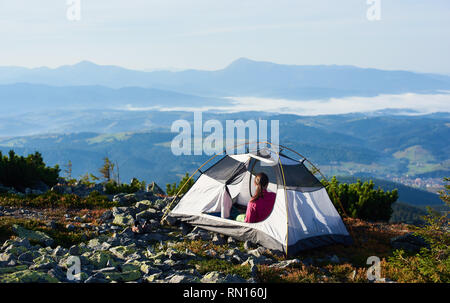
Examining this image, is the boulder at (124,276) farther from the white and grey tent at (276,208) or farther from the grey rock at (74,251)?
the white and grey tent at (276,208)

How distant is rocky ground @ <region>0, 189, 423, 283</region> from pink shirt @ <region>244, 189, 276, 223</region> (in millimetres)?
823

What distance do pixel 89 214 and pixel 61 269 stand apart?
267 inches

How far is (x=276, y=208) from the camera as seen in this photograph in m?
11.6

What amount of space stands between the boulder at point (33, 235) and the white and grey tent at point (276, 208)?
4167 millimetres

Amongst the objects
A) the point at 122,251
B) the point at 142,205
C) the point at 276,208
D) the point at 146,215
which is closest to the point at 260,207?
the point at 276,208

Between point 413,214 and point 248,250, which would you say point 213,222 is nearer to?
point 248,250

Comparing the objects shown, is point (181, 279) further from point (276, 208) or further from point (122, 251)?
point (276, 208)

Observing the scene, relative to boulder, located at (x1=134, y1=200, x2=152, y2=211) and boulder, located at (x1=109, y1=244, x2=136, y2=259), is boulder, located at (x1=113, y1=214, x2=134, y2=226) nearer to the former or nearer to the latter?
boulder, located at (x1=134, y1=200, x2=152, y2=211)

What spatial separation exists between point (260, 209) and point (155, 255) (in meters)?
3.69

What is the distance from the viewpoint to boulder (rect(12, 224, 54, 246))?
10.5 metres

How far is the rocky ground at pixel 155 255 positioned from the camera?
8.03m

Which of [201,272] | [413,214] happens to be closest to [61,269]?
[201,272]

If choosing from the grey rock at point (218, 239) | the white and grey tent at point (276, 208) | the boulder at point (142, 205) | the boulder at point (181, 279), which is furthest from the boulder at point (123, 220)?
the boulder at point (181, 279)
